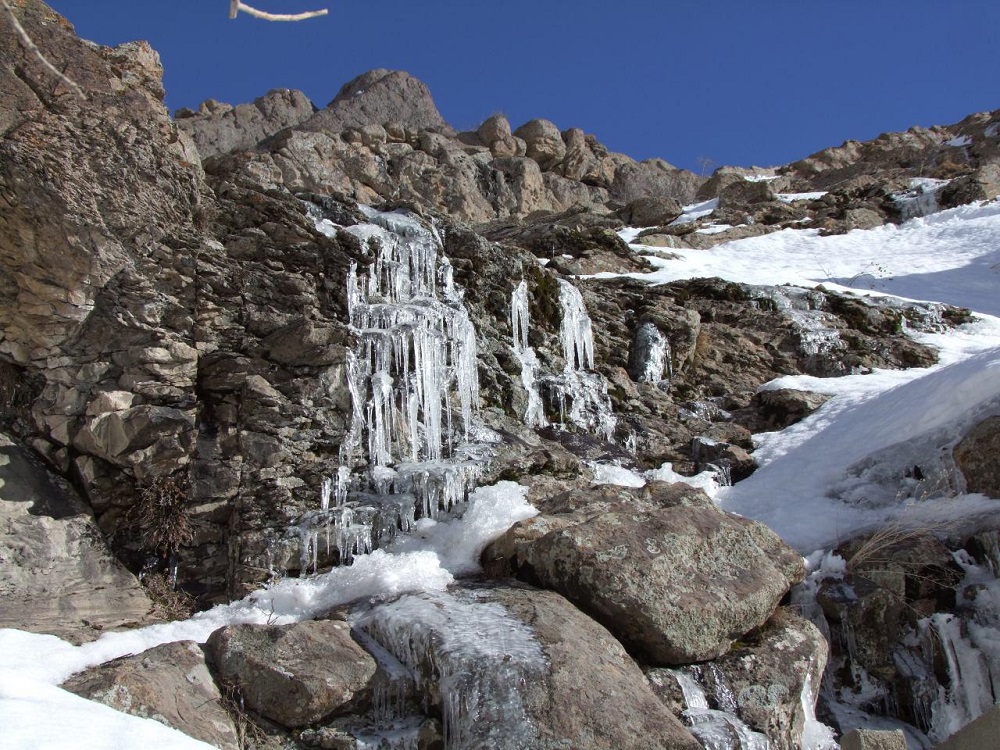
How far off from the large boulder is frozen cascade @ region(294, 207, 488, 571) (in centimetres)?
167

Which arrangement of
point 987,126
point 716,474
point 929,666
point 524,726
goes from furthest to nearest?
point 987,126
point 716,474
point 929,666
point 524,726

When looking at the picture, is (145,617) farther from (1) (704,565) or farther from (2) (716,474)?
(2) (716,474)

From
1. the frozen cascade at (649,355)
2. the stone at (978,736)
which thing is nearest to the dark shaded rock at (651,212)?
the frozen cascade at (649,355)

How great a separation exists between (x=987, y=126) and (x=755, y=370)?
2306 cm

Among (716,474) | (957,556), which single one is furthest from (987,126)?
(957,556)

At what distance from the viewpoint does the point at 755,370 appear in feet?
42.6

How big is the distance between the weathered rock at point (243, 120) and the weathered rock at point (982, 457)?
1043 inches

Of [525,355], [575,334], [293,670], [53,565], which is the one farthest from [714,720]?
[575,334]

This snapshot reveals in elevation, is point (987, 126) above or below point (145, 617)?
above

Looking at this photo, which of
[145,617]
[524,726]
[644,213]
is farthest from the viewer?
[644,213]

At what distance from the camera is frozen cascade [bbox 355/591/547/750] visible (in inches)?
176

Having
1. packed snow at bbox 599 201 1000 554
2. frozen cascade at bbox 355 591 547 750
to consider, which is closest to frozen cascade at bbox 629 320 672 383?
packed snow at bbox 599 201 1000 554

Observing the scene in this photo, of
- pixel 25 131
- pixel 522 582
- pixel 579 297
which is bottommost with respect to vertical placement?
pixel 522 582

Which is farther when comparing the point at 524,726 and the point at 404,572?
the point at 404,572
